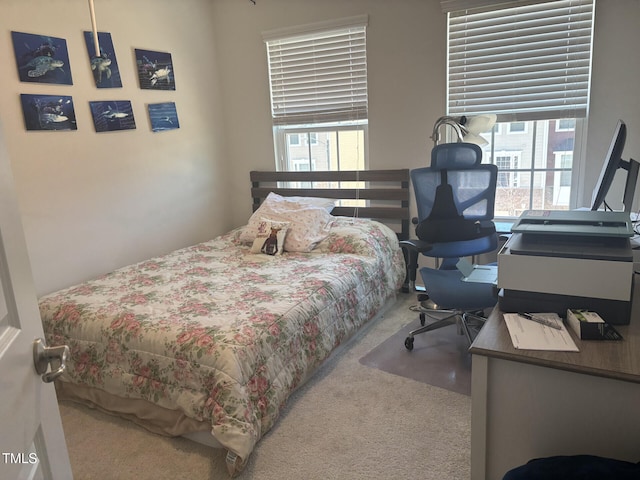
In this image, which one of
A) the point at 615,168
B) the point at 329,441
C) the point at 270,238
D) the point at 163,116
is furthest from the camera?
the point at 163,116

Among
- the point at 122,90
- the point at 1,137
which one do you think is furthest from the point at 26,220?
the point at 1,137

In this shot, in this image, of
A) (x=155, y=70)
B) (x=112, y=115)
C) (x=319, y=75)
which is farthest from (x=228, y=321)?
(x=319, y=75)

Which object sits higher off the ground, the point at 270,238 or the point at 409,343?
the point at 270,238

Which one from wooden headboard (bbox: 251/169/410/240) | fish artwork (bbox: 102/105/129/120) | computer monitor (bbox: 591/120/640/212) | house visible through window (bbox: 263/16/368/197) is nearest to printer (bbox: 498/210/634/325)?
computer monitor (bbox: 591/120/640/212)

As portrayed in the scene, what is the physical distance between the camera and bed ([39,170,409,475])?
2.06m

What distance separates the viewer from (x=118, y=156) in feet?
11.4

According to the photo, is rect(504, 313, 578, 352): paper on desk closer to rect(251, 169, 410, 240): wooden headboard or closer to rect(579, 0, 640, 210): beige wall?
rect(579, 0, 640, 210): beige wall

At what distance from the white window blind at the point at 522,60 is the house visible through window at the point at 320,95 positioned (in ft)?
2.55

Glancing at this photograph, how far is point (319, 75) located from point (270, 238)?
1.52 metres

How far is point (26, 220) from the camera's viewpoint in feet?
9.55

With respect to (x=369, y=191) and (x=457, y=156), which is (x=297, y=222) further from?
(x=457, y=156)

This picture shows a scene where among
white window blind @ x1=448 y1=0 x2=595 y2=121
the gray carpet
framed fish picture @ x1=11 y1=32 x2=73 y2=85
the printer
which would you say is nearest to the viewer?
the printer

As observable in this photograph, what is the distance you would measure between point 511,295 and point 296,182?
9.80 ft

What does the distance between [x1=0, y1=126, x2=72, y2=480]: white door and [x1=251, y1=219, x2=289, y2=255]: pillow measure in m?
2.52
